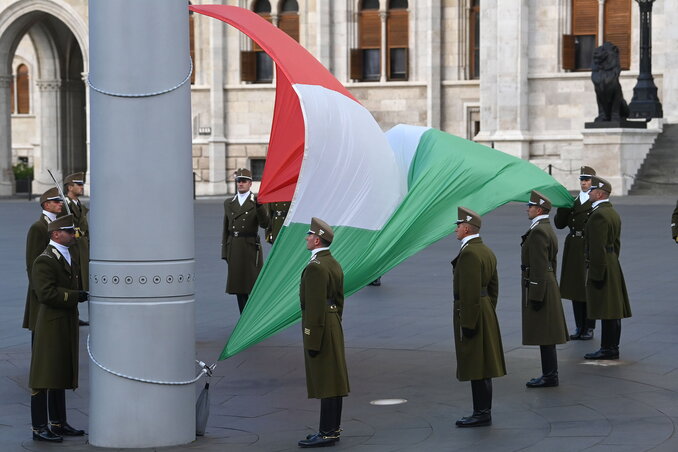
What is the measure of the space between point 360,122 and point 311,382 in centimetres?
289

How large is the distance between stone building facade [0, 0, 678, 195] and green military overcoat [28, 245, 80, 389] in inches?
943

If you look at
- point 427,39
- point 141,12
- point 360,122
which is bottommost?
point 360,122

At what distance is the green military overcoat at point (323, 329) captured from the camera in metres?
7.96

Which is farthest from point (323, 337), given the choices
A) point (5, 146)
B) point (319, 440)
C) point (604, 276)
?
point (5, 146)

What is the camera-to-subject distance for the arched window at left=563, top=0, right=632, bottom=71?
114 feet

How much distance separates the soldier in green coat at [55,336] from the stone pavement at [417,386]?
7.3 inches

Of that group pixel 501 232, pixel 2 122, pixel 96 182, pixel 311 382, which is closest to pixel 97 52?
pixel 96 182

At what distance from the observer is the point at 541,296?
9.73 m

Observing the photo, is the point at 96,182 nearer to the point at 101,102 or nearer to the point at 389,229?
the point at 101,102

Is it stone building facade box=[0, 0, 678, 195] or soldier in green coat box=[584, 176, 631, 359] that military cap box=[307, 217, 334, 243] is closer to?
soldier in green coat box=[584, 176, 631, 359]

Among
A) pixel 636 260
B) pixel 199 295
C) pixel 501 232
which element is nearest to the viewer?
pixel 199 295

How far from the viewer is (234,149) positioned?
132ft

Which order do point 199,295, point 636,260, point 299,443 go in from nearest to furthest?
point 299,443, point 199,295, point 636,260

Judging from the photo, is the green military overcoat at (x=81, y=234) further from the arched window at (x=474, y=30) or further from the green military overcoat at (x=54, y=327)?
the arched window at (x=474, y=30)
